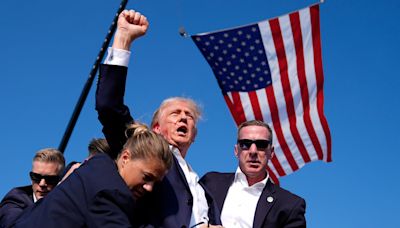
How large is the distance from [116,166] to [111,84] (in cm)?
52

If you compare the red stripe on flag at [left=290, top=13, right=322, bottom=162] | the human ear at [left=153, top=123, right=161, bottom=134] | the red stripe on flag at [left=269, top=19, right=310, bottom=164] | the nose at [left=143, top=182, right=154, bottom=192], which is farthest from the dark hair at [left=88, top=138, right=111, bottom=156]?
the red stripe on flag at [left=290, top=13, right=322, bottom=162]

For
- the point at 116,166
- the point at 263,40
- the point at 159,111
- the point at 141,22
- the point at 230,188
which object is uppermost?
the point at 263,40

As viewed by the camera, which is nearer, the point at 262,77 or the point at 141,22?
the point at 141,22

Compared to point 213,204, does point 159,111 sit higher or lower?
higher

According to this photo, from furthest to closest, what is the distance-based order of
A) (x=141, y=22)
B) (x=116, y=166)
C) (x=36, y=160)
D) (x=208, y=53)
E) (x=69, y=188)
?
1. (x=208, y=53)
2. (x=36, y=160)
3. (x=141, y=22)
4. (x=116, y=166)
5. (x=69, y=188)

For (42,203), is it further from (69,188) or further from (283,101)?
(283,101)

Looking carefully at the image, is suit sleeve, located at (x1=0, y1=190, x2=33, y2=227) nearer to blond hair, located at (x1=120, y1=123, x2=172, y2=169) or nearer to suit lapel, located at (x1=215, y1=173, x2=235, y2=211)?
suit lapel, located at (x1=215, y1=173, x2=235, y2=211)

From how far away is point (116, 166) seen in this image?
3615 mm

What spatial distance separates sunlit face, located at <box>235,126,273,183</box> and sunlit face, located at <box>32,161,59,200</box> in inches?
74.5

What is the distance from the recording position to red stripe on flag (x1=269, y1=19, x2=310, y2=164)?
9.52 m

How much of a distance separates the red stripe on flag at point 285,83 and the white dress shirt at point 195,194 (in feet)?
17.6

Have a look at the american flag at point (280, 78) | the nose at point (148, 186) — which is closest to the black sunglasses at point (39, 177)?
the nose at point (148, 186)

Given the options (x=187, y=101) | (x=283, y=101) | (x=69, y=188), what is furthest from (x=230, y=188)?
(x=283, y=101)

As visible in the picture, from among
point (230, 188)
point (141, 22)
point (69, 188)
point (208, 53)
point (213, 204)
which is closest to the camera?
point (69, 188)
